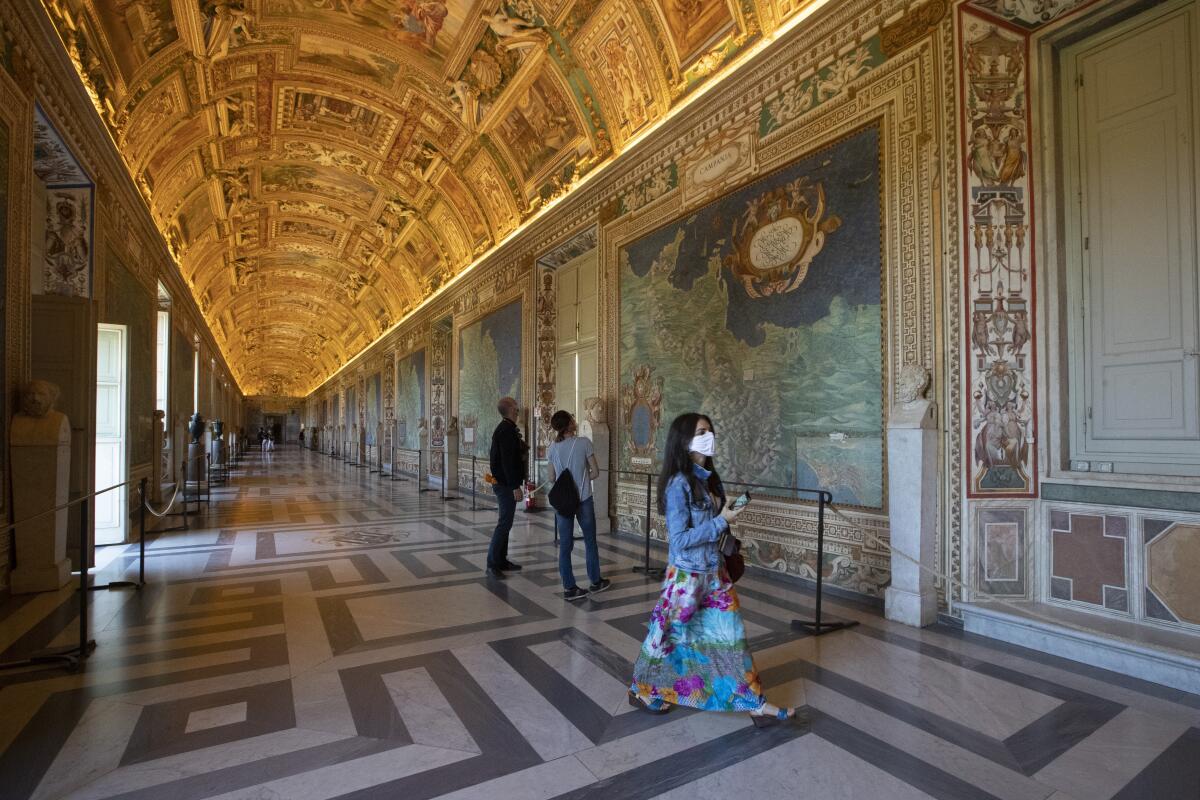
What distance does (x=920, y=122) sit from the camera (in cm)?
535

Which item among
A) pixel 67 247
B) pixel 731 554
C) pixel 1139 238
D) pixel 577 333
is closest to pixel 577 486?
pixel 731 554

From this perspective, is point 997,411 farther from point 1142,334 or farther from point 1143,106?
point 1143,106

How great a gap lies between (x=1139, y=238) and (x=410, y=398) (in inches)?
814

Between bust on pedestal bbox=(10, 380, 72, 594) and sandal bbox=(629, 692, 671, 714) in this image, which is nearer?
sandal bbox=(629, 692, 671, 714)

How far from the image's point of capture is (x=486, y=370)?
15.2 metres

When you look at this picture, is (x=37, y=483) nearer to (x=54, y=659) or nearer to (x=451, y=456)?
(x=54, y=659)

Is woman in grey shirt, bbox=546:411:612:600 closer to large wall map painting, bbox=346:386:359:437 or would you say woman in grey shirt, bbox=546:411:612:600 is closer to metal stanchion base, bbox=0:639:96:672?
metal stanchion base, bbox=0:639:96:672

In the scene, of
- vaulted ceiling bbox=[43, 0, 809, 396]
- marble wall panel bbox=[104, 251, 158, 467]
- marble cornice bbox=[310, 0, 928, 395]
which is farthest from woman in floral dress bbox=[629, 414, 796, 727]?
marble wall panel bbox=[104, 251, 158, 467]

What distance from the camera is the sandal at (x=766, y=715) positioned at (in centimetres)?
316

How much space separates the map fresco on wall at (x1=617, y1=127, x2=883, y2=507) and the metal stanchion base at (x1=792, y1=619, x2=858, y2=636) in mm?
1288

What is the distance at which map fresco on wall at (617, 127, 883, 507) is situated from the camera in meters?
5.77

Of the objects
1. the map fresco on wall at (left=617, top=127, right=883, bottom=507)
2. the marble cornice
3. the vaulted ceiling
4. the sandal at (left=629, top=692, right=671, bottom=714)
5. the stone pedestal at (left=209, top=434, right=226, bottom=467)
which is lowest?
the sandal at (left=629, top=692, right=671, bottom=714)

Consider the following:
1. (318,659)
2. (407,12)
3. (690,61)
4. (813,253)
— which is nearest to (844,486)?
(813,253)

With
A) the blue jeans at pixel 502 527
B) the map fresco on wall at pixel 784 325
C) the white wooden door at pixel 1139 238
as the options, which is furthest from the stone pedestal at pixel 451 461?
the white wooden door at pixel 1139 238
